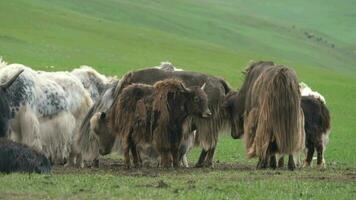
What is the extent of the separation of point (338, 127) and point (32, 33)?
906 inches

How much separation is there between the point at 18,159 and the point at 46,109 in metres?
3.35

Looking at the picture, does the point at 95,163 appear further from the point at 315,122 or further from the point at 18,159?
the point at 315,122

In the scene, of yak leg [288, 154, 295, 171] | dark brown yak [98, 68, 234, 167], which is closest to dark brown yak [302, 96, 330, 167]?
dark brown yak [98, 68, 234, 167]

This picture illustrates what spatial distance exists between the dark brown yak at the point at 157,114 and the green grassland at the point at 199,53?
719 mm

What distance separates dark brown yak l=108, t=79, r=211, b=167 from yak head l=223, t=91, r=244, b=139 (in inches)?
52.9

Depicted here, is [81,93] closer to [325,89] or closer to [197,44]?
[325,89]

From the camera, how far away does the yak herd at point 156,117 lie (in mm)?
14016

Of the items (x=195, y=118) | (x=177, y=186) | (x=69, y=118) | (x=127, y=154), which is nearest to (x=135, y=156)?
(x=127, y=154)

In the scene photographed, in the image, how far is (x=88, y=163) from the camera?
1608 centimetres

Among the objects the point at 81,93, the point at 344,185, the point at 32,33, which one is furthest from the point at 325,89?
the point at 344,185

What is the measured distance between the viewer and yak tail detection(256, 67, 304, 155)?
45.8 ft

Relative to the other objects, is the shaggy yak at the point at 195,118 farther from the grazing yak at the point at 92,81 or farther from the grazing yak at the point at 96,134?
the grazing yak at the point at 92,81

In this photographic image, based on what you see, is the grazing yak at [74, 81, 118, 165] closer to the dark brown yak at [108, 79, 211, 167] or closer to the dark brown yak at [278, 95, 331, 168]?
the dark brown yak at [108, 79, 211, 167]

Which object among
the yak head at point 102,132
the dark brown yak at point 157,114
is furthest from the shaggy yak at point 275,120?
the yak head at point 102,132
